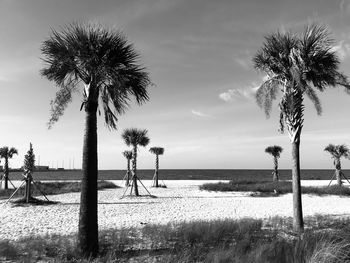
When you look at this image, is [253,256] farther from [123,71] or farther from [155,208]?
[155,208]

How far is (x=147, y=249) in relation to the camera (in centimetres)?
717

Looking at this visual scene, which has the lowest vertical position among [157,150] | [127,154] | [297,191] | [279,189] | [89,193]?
[279,189]

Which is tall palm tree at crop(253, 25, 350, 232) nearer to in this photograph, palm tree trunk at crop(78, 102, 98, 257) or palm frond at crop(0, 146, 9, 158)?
palm tree trunk at crop(78, 102, 98, 257)

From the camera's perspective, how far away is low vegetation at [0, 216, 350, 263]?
5895 mm

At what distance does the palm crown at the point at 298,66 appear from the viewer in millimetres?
8273

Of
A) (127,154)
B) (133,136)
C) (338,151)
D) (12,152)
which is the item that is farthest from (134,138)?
(338,151)

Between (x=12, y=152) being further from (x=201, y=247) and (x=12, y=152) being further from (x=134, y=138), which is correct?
(x=201, y=247)

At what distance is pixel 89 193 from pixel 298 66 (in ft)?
21.1

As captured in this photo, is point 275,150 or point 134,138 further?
point 275,150

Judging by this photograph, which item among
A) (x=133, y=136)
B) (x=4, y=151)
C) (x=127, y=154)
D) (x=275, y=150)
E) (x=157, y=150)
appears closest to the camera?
(x=133, y=136)

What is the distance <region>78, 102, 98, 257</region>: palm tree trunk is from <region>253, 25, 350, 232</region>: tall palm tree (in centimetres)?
552

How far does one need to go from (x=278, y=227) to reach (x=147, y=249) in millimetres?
4853

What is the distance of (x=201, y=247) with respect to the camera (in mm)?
7027

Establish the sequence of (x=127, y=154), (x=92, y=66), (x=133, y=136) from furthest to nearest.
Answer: (x=127, y=154) < (x=133, y=136) < (x=92, y=66)
